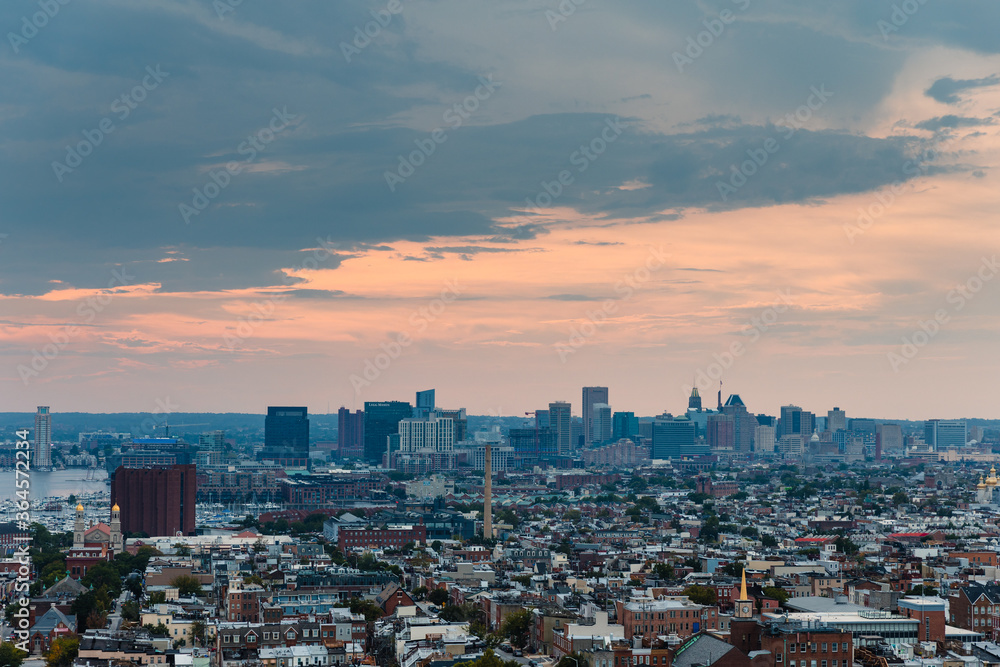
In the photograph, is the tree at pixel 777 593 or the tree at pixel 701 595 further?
the tree at pixel 777 593

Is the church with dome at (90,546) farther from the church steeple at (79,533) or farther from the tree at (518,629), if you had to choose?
the tree at (518,629)

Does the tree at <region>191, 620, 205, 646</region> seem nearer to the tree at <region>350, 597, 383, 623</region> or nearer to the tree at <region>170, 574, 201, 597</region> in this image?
the tree at <region>350, 597, 383, 623</region>

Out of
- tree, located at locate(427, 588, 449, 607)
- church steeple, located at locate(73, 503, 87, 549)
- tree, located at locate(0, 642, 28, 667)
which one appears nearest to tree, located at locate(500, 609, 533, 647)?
Answer: tree, located at locate(427, 588, 449, 607)

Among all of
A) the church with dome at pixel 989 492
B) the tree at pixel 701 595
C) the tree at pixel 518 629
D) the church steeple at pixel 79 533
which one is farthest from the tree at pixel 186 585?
the church with dome at pixel 989 492

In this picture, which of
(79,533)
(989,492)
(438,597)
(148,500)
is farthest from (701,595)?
(989,492)

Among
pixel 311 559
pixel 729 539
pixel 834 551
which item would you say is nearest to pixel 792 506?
pixel 729 539

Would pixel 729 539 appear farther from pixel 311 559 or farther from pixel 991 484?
pixel 991 484

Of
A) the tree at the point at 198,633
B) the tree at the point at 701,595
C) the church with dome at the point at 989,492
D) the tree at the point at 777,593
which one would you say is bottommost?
the tree at the point at 198,633
